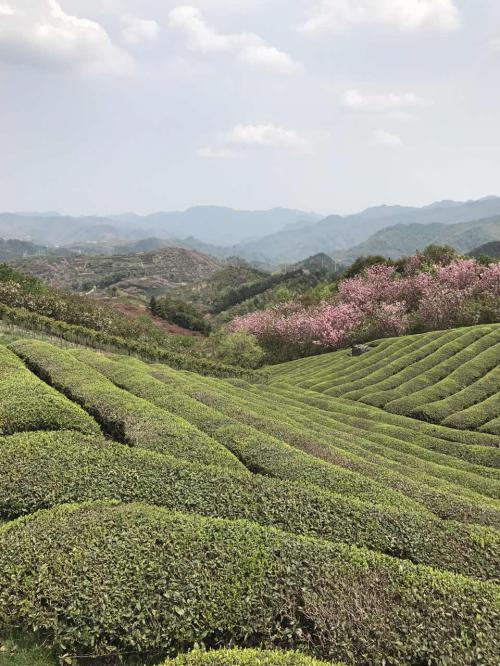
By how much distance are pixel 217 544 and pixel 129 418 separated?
868 cm

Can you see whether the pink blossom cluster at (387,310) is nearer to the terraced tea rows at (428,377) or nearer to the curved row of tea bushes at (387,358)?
the curved row of tea bushes at (387,358)

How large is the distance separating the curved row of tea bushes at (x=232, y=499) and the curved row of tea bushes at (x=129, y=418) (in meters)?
1.72

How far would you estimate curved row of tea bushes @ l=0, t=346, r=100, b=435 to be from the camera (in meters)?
14.2

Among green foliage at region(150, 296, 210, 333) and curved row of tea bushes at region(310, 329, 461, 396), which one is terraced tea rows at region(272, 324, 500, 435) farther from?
green foliage at region(150, 296, 210, 333)

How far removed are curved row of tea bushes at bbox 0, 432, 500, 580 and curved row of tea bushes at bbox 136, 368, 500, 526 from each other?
2.06m

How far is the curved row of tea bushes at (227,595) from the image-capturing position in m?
6.95

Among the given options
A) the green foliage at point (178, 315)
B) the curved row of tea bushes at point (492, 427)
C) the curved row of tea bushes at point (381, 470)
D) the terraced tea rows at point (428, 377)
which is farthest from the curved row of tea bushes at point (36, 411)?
the green foliage at point (178, 315)

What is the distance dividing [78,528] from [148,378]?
1463 cm

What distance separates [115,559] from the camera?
8031 mm

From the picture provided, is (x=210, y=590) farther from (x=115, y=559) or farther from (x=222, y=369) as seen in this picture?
(x=222, y=369)

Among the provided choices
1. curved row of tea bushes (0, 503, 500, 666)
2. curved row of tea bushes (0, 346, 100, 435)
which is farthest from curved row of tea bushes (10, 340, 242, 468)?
curved row of tea bushes (0, 503, 500, 666)

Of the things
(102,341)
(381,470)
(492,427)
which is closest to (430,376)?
(492,427)

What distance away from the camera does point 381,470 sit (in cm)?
1606

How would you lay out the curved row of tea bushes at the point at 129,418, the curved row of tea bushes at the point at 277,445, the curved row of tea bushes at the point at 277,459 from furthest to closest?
the curved row of tea bushes at the point at 129,418, the curved row of tea bushes at the point at 277,445, the curved row of tea bushes at the point at 277,459
